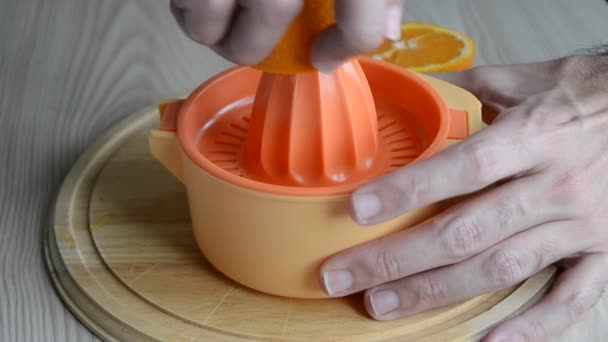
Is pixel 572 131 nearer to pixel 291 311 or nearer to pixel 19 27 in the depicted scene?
pixel 291 311

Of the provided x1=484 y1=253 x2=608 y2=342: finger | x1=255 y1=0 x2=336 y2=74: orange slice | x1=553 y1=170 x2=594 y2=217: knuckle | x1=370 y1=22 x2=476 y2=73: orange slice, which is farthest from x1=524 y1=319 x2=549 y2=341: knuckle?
x1=370 y1=22 x2=476 y2=73: orange slice

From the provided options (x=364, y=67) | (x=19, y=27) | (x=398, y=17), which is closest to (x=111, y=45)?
(x=19, y=27)

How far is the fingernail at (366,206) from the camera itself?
66cm

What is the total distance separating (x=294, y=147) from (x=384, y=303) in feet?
0.53

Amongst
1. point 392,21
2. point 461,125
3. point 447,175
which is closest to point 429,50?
point 461,125

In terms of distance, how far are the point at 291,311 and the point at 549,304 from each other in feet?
0.74

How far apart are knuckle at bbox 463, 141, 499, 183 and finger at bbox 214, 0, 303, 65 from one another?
0.21 meters

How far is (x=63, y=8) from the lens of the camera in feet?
4.26

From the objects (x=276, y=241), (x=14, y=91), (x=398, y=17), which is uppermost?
(x=398, y=17)

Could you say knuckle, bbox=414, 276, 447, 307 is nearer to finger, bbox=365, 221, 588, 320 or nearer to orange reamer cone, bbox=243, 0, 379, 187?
finger, bbox=365, 221, 588, 320

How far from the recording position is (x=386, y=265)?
71 cm

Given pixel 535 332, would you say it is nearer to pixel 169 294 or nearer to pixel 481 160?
pixel 481 160

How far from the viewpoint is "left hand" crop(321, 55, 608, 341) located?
2.25 feet

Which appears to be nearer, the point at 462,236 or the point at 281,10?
the point at 281,10
